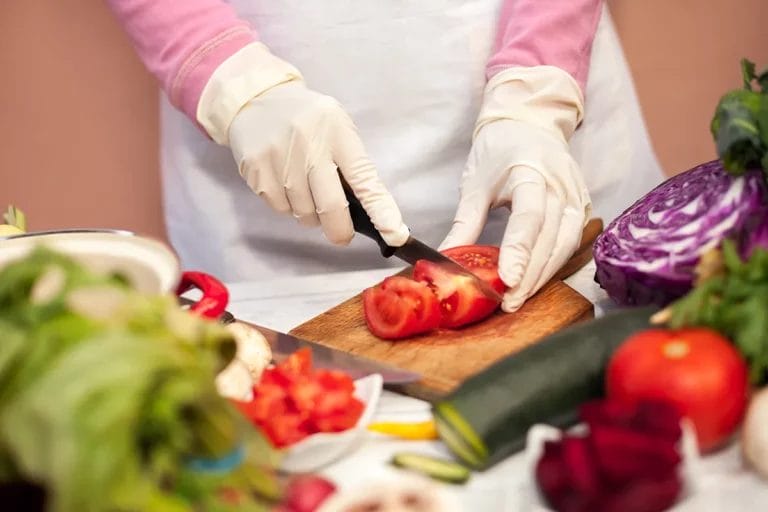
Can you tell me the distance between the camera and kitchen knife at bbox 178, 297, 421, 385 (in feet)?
3.29

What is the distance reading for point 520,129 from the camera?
4.66 feet

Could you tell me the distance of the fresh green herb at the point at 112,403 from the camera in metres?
0.52

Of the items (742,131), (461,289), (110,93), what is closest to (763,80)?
(742,131)

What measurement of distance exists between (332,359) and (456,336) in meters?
0.20

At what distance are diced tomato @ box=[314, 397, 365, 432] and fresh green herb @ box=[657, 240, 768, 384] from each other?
0.98 feet

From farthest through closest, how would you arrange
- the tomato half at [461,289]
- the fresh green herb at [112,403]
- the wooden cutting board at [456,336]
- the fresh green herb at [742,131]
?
1. the tomato half at [461,289]
2. the wooden cutting board at [456,336]
3. the fresh green herb at [742,131]
4. the fresh green herb at [112,403]

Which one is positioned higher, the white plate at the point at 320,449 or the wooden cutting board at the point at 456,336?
the white plate at the point at 320,449

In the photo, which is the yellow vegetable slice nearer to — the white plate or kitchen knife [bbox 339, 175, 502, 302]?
the white plate

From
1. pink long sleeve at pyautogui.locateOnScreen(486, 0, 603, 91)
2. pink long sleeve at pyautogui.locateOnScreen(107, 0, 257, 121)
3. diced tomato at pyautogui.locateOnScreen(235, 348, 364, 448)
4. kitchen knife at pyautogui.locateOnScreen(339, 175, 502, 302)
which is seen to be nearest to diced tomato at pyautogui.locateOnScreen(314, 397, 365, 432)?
diced tomato at pyautogui.locateOnScreen(235, 348, 364, 448)

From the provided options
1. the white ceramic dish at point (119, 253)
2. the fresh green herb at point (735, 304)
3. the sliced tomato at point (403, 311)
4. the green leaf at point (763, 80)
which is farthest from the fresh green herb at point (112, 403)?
the green leaf at point (763, 80)

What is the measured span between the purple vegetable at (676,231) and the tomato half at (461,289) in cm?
14

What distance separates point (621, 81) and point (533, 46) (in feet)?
0.76

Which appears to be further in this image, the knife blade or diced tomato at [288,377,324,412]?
the knife blade

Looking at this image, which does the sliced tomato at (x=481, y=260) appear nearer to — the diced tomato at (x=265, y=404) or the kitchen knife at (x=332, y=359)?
the kitchen knife at (x=332, y=359)
